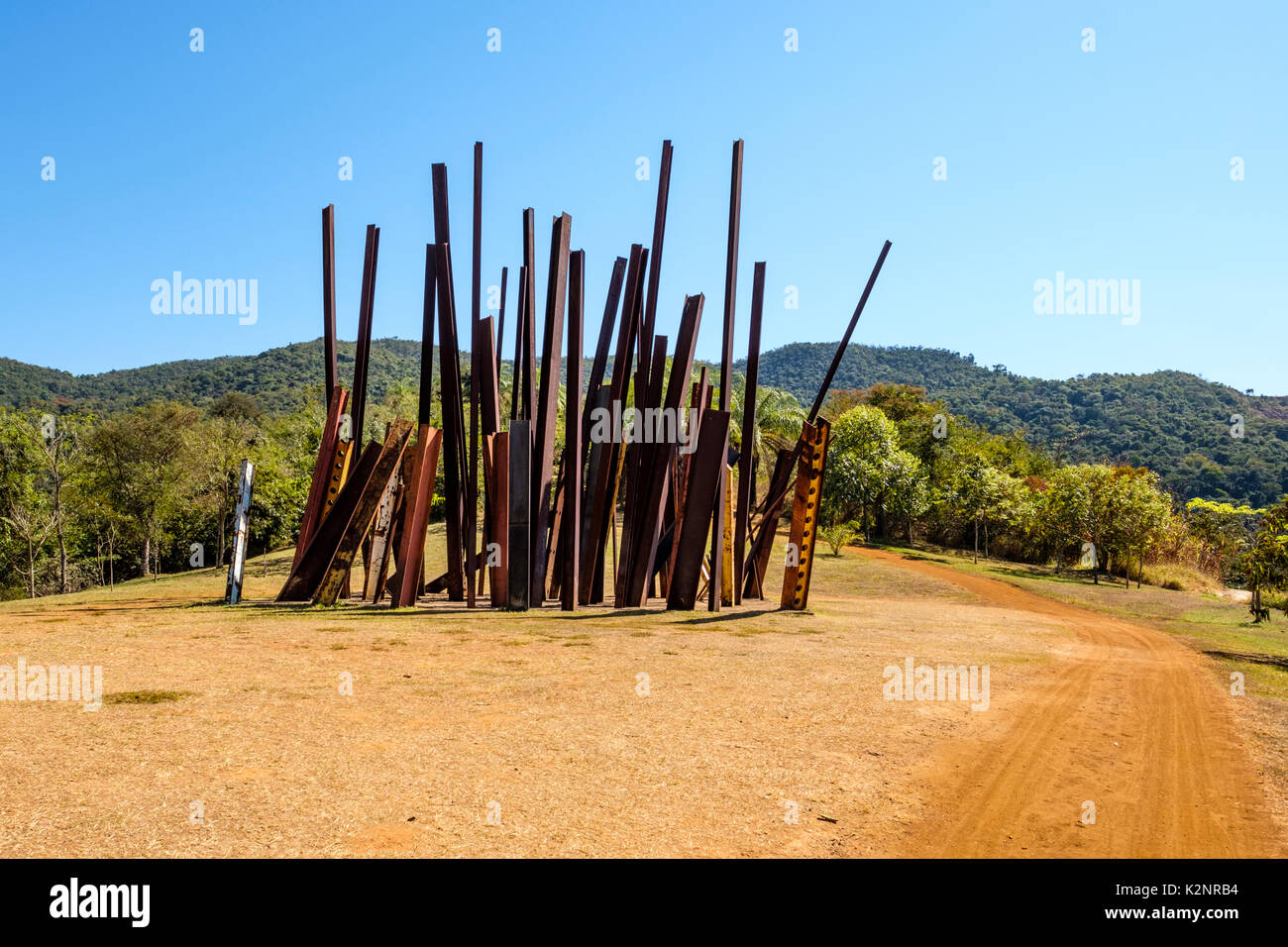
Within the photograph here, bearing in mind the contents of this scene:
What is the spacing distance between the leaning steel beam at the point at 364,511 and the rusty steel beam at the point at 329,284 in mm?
2104

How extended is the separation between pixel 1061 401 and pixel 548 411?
10352 cm

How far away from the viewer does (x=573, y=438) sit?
1134 cm

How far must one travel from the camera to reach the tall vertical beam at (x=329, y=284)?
39.6ft

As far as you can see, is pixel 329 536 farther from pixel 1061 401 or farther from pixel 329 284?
pixel 1061 401

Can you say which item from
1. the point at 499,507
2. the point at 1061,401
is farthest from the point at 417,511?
the point at 1061,401

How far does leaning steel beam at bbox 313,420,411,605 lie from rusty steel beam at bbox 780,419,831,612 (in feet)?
17.7

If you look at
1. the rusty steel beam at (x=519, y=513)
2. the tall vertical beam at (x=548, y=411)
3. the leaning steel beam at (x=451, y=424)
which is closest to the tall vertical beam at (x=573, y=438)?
the tall vertical beam at (x=548, y=411)

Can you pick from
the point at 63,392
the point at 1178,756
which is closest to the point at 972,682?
the point at 1178,756

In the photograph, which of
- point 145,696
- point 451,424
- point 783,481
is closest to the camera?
point 145,696

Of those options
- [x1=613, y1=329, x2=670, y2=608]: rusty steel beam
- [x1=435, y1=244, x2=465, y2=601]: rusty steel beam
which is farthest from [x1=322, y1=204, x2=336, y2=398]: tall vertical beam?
[x1=613, y1=329, x2=670, y2=608]: rusty steel beam

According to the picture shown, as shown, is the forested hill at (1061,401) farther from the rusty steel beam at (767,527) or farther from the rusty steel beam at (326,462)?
the rusty steel beam at (326,462)

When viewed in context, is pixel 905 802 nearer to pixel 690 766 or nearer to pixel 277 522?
pixel 690 766

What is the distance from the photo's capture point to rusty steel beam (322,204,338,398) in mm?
12070
